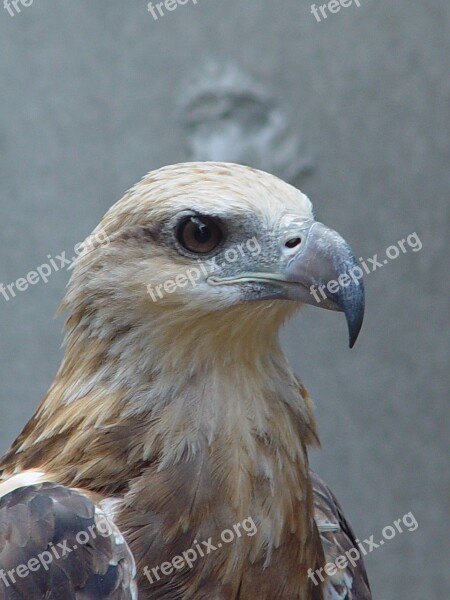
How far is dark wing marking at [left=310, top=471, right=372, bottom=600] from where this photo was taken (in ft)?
8.66

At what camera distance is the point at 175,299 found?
6.77 feet

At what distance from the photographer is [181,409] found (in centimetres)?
216

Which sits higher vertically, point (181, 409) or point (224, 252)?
point (224, 252)

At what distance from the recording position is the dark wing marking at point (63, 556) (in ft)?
6.69

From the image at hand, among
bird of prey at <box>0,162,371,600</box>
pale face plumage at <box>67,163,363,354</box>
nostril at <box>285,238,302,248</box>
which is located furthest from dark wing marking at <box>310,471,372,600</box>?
nostril at <box>285,238,302,248</box>

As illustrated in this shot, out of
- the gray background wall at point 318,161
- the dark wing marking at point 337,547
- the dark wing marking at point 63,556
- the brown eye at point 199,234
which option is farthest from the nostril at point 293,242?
the gray background wall at point 318,161

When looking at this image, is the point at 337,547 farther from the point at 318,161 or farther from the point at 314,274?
the point at 318,161

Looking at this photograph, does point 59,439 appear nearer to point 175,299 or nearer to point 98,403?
point 98,403

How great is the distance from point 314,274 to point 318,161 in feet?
7.30

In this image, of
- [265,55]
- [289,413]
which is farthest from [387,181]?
[289,413]

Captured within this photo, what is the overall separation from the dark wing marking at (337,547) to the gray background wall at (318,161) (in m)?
1.40

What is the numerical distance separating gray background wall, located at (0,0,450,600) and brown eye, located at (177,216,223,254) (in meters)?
2.14

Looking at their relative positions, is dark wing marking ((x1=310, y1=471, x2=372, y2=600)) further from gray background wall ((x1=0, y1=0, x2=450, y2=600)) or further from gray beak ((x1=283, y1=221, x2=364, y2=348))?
gray background wall ((x1=0, y1=0, x2=450, y2=600))

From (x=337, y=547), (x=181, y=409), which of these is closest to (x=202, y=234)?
(x=181, y=409)
